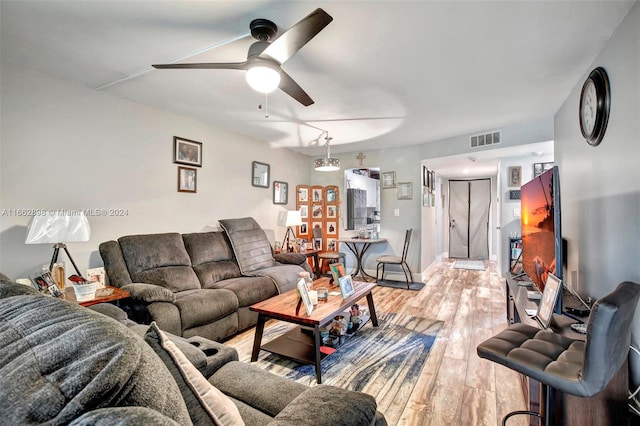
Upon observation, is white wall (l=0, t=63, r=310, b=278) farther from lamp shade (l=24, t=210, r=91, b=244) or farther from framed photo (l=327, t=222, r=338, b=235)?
framed photo (l=327, t=222, r=338, b=235)

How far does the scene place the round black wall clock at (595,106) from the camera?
1983 millimetres

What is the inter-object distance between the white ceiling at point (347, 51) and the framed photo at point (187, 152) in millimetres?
381

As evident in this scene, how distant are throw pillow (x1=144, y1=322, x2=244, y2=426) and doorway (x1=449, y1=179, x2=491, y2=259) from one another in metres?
8.27

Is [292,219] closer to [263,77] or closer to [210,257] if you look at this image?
[210,257]

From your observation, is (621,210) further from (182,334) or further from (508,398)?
(182,334)

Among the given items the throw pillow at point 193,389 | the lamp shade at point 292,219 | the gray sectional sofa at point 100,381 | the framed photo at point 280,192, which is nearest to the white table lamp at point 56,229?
the gray sectional sofa at point 100,381

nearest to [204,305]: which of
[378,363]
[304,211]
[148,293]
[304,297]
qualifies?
[148,293]

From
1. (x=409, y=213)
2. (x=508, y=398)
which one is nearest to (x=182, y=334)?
(x=508, y=398)

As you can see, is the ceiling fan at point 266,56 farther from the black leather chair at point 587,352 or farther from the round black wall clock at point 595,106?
the round black wall clock at point 595,106

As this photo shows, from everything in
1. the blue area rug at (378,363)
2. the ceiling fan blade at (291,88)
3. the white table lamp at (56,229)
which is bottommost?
the blue area rug at (378,363)

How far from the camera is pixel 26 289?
112 cm

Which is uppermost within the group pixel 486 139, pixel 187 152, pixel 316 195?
pixel 486 139

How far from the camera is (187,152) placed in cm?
362

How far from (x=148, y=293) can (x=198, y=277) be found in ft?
2.67
